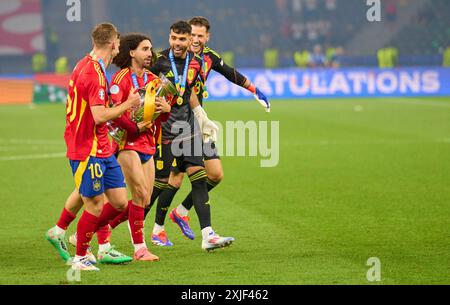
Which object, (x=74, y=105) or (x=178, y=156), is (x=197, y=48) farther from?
(x=74, y=105)

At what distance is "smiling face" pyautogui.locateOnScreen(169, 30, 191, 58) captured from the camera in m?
9.03

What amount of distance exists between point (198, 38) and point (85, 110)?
2.37 metres

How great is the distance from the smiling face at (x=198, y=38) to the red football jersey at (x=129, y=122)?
1.26 m

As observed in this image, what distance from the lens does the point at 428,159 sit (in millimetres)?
16641

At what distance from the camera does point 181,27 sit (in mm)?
8922

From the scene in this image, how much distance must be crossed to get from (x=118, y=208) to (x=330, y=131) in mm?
15013

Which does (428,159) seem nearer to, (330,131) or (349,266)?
(330,131)

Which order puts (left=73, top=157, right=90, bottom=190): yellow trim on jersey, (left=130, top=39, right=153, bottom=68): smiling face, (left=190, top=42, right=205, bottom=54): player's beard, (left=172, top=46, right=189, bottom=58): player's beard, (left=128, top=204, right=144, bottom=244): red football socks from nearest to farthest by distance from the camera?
(left=73, top=157, right=90, bottom=190): yellow trim on jersey < (left=130, top=39, right=153, bottom=68): smiling face < (left=128, top=204, right=144, bottom=244): red football socks < (left=172, top=46, right=189, bottom=58): player's beard < (left=190, top=42, right=205, bottom=54): player's beard

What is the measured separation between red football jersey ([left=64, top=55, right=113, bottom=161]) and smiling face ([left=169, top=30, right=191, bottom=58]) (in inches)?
61.0

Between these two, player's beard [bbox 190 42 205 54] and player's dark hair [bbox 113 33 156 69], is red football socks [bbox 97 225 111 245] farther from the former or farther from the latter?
player's beard [bbox 190 42 205 54]

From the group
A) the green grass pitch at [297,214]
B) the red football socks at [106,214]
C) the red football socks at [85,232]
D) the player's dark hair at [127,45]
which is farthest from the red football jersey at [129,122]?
the green grass pitch at [297,214]

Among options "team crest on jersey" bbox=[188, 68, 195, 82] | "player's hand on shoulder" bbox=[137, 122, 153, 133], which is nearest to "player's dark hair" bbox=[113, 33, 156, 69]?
"player's hand on shoulder" bbox=[137, 122, 153, 133]

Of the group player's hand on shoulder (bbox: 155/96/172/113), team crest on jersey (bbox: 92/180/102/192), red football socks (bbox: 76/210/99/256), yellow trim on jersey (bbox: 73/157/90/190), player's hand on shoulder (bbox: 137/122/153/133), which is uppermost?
player's hand on shoulder (bbox: 155/96/172/113)
